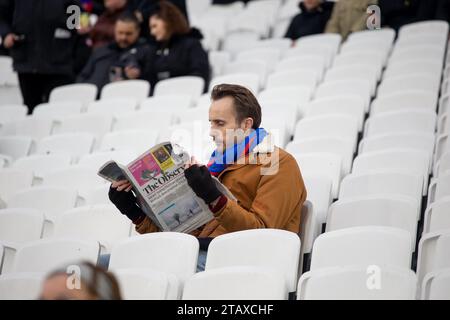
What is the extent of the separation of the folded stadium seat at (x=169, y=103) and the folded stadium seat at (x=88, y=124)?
1.01 ft

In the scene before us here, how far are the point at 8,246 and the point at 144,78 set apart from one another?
3.72 meters

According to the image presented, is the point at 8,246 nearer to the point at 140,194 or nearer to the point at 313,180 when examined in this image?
the point at 140,194

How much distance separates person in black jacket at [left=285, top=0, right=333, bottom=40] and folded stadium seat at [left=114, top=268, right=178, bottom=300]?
566 cm

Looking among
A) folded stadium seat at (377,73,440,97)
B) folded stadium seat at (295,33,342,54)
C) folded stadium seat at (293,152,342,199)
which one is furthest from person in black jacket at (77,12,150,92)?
folded stadium seat at (293,152,342,199)

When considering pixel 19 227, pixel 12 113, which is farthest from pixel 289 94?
pixel 19 227

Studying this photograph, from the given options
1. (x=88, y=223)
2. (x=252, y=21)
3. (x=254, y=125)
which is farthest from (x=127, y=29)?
(x=254, y=125)

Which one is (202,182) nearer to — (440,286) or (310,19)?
(440,286)

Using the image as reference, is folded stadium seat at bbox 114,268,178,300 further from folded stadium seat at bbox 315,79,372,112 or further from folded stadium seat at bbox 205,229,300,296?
folded stadium seat at bbox 315,79,372,112

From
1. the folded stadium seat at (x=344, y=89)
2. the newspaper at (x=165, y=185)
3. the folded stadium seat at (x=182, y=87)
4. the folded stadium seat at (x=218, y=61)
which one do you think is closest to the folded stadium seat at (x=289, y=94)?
the folded stadium seat at (x=344, y=89)

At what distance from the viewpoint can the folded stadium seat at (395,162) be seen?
501 cm

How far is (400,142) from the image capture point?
5.52 m

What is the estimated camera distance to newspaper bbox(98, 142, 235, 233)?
4074mm

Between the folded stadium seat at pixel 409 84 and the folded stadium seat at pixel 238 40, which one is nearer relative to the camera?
the folded stadium seat at pixel 409 84

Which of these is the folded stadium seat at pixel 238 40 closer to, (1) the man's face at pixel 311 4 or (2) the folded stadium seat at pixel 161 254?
(1) the man's face at pixel 311 4
